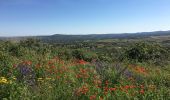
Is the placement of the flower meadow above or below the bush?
above

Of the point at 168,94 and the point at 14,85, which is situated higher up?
the point at 14,85

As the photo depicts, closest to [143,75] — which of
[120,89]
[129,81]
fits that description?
[129,81]

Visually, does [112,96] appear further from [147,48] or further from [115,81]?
[147,48]

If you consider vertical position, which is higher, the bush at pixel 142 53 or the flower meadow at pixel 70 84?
the flower meadow at pixel 70 84

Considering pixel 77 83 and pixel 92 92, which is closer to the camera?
pixel 92 92

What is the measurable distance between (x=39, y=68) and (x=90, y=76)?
57.7 inches

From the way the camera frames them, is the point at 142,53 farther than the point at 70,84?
Yes

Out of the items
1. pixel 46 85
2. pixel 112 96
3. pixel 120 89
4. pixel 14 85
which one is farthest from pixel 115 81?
pixel 14 85

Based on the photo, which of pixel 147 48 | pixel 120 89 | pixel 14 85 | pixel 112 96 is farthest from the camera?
pixel 147 48

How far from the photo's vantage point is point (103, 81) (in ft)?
25.0

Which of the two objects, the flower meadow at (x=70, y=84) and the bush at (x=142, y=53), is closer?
the flower meadow at (x=70, y=84)

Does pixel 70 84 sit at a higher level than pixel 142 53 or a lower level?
higher

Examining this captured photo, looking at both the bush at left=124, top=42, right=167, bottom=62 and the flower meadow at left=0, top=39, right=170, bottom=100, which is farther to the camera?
the bush at left=124, top=42, right=167, bottom=62

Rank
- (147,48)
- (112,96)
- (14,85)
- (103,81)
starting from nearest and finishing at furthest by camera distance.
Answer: (14,85) < (112,96) < (103,81) < (147,48)
